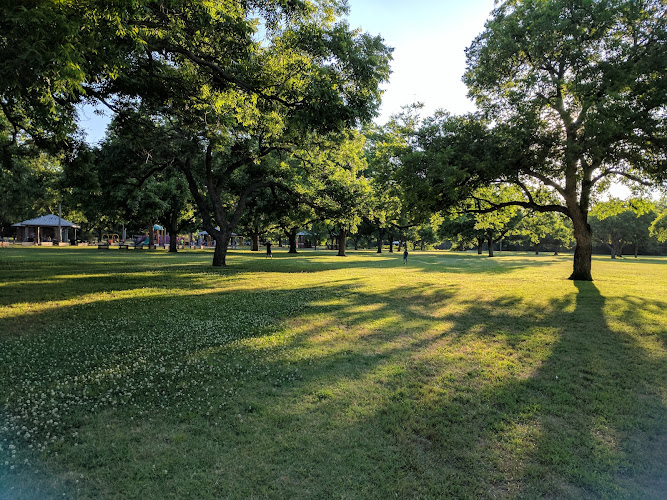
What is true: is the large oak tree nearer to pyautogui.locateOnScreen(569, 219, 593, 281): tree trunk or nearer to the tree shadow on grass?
pyautogui.locateOnScreen(569, 219, 593, 281): tree trunk

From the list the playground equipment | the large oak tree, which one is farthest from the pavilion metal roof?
the large oak tree

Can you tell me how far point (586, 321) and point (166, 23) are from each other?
40.8 ft

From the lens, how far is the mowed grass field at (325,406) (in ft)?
9.95

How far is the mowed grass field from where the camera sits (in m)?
3.03

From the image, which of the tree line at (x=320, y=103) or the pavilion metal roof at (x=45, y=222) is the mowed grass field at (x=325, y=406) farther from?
the pavilion metal roof at (x=45, y=222)

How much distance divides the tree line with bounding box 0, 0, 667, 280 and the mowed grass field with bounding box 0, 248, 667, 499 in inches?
175

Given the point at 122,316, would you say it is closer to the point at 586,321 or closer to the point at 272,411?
the point at 272,411

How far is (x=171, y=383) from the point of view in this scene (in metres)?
4.85

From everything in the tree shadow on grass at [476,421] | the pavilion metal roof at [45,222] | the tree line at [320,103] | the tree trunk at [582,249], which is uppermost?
the tree line at [320,103]

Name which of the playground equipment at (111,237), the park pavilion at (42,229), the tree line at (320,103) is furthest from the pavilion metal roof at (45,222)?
the tree line at (320,103)

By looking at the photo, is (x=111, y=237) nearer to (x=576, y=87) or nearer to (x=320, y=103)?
(x=320, y=103)

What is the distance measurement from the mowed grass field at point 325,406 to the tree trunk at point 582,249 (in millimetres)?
A: 10923

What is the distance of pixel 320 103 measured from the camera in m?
9.05

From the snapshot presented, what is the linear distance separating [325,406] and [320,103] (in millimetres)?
7374
